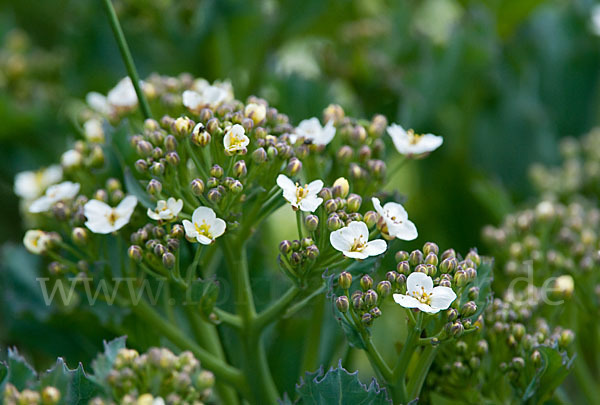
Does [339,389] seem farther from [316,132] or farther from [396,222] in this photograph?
[316,132]

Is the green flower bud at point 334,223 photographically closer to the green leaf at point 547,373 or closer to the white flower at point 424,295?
the white flower at point 424,295

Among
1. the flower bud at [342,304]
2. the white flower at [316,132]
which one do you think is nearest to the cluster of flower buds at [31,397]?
the flower bud at [342,304]

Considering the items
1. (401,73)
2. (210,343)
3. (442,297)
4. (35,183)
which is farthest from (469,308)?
(401,73)

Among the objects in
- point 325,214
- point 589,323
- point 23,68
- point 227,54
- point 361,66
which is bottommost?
point 589,323

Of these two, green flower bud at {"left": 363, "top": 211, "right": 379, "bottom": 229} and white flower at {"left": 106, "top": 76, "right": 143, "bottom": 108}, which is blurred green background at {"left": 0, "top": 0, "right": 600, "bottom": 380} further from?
green flower bud at {"left": 363, "top": 211, "right": 379, "bottom": 229}

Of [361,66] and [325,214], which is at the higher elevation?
[361,66]

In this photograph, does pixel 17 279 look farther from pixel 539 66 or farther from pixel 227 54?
pixel 539 66

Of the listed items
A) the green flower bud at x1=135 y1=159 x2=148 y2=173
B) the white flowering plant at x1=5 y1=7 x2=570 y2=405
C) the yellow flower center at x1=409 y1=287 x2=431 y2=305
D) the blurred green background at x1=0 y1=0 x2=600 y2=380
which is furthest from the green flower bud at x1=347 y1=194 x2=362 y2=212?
the blurred green background at x1=0 y1=0 x2=600 y2=380

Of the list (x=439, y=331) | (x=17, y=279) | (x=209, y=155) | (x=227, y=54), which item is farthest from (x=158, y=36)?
(x=439, y=331)
